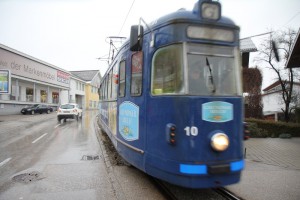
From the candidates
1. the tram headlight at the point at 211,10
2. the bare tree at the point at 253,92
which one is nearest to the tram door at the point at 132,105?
the tram headlight at the point at 211,10

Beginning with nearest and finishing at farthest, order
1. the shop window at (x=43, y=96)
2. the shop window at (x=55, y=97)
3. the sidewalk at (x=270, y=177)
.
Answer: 1. the sidewalk at (x=270, y=177)
2. the shop window at (x=43, y=96)
3. the shop window at (x=55, y=97)

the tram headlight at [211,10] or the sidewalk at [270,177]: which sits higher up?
the tram headlight at [211,10]

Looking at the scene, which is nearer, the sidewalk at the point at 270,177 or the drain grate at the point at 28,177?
the sidewalk at the point at 270,177

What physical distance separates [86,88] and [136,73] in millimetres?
56121

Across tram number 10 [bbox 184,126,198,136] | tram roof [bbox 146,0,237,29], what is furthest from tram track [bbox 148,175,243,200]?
tram roof [bbox 146,0,237,29]

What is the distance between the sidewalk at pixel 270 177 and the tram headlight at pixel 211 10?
11.4ft

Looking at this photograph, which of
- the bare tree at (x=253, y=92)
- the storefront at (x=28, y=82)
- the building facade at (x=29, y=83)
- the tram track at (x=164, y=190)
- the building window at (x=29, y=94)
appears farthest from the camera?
the building window at (x=29, y=94)

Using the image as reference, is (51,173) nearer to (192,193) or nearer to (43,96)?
(192,193)

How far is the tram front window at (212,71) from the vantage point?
4.36 meters

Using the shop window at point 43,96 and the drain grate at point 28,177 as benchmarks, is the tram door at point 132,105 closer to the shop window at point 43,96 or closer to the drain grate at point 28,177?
the drain grate at point 28,177

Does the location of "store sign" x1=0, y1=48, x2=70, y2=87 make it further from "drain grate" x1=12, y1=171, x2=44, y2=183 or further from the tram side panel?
→ the tram side panel

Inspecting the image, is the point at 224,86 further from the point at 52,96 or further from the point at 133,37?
the point at 52,96

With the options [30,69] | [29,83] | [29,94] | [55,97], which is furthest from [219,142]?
[55,97]

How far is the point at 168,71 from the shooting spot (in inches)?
179
